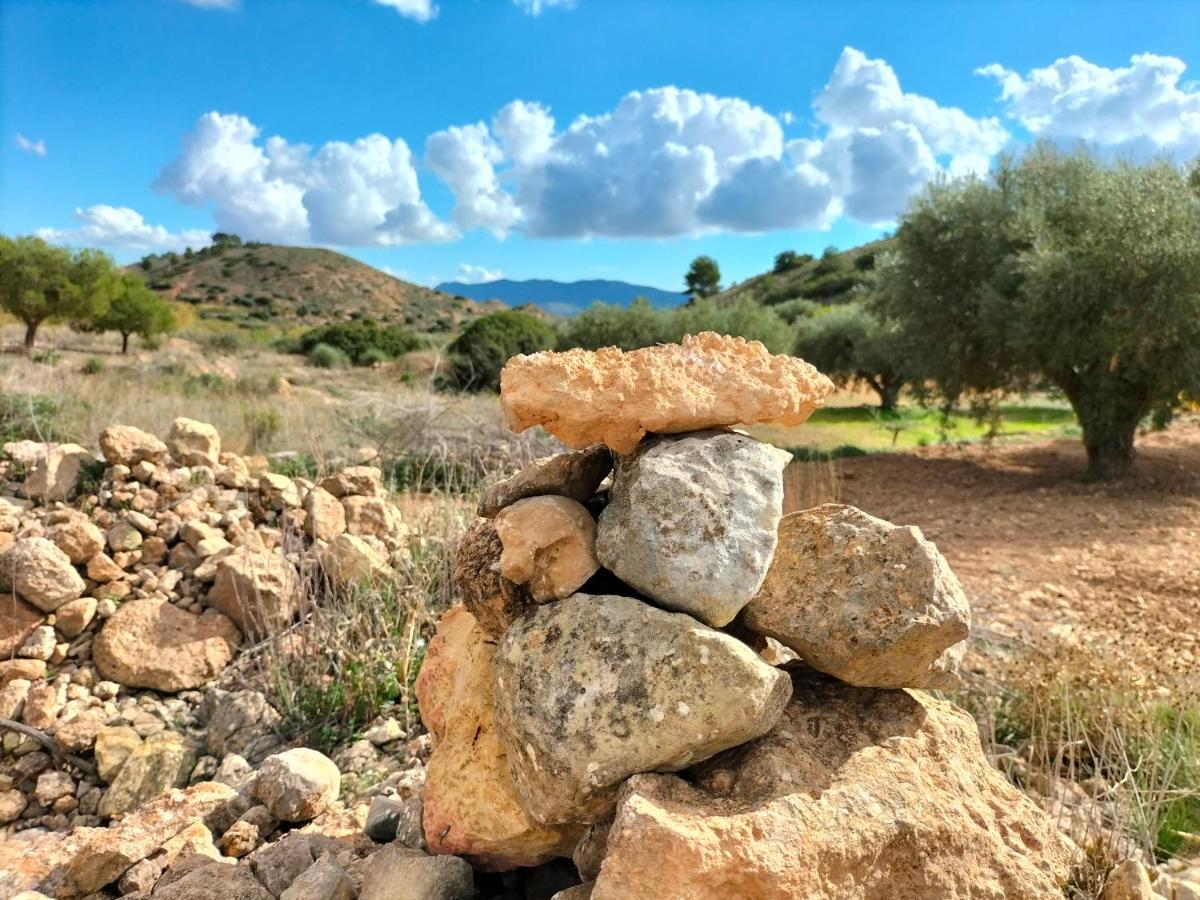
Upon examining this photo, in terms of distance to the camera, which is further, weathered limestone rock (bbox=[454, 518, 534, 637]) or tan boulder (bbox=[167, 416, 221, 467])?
tan boulder (bbox=[167, 416, 221, 467])

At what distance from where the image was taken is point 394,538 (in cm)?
612

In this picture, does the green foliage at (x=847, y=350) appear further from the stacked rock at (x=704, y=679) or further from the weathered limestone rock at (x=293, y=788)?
the stacked rock at (x=704, y=679)

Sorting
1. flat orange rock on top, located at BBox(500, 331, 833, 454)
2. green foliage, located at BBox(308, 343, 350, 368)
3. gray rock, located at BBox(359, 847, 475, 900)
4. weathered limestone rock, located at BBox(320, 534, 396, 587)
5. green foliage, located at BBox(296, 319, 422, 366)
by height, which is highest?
green foliage, located at BBox(296, 319, 422, 366)

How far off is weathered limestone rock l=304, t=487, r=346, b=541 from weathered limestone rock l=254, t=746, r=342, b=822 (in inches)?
104

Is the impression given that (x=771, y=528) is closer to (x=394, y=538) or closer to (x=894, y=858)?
(x=894, y=858)

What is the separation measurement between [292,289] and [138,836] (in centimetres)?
6357

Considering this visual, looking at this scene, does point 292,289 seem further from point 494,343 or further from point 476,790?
point 476,790

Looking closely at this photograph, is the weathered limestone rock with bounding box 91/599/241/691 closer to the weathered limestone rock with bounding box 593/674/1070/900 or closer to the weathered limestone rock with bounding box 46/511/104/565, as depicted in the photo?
the weathered limestone rock with bounding box 46/511/104/565

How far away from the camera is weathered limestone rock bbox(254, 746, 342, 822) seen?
3.06 m

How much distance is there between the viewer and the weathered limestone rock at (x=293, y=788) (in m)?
3.06

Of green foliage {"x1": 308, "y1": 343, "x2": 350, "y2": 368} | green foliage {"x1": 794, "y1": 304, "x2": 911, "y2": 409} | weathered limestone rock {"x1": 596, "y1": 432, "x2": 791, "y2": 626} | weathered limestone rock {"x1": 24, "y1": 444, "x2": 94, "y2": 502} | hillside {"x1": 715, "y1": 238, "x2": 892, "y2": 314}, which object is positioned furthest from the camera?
hillside {"x1": 715, "y1": 238, "x2": 892, "y2": 314}

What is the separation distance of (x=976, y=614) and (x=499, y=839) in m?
4.85

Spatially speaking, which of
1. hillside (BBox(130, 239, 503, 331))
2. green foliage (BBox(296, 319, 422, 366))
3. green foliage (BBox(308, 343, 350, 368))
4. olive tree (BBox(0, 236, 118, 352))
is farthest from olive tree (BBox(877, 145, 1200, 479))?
hillside (BBox(130, 239, 503, 331))

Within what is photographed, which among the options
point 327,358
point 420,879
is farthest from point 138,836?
point 327,358
